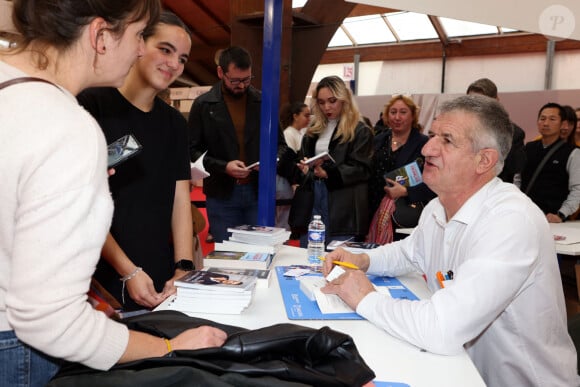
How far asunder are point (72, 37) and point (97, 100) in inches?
35.1

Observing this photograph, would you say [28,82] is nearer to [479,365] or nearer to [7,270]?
[7,270]

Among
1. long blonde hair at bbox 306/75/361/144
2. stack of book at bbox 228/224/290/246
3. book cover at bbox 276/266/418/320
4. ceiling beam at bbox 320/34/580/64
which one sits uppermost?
ceiling beam at bbox 320/34/580/64

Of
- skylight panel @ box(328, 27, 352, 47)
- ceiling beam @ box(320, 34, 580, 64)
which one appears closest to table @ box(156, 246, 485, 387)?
ceiling beam @ box(320, 34, 580, 64)

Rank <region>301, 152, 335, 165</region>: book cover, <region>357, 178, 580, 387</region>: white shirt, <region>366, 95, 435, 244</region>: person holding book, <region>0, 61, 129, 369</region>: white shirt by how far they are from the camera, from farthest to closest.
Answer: <region>366, 95, 435, 244</region>: person holding book, <region>301, 152, 335, 165</region>: book cover, <region>357, 178, 580, 387</region>: white shirt, <region>0, 61, 129, 369</region>: white shirt

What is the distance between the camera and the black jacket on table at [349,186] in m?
3.07

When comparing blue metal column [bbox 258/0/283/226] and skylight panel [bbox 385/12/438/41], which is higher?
skylight panel [bbox 385/12/438/41]

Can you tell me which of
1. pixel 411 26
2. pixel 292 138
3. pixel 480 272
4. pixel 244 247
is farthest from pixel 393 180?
pixel 411 26

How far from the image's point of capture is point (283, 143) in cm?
332

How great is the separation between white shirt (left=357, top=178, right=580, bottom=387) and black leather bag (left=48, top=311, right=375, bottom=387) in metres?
Answer: 0.41

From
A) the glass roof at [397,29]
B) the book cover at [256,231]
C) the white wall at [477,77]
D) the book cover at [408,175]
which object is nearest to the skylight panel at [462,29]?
the glass roof at [397,29]

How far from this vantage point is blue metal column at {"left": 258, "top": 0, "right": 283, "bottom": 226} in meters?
2.51

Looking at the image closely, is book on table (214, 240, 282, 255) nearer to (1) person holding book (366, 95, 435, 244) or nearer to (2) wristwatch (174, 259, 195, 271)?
(2) wristwatch (174, 259, 195, 271)

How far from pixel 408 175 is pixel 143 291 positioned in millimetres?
1870

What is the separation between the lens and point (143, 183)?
171 cm
